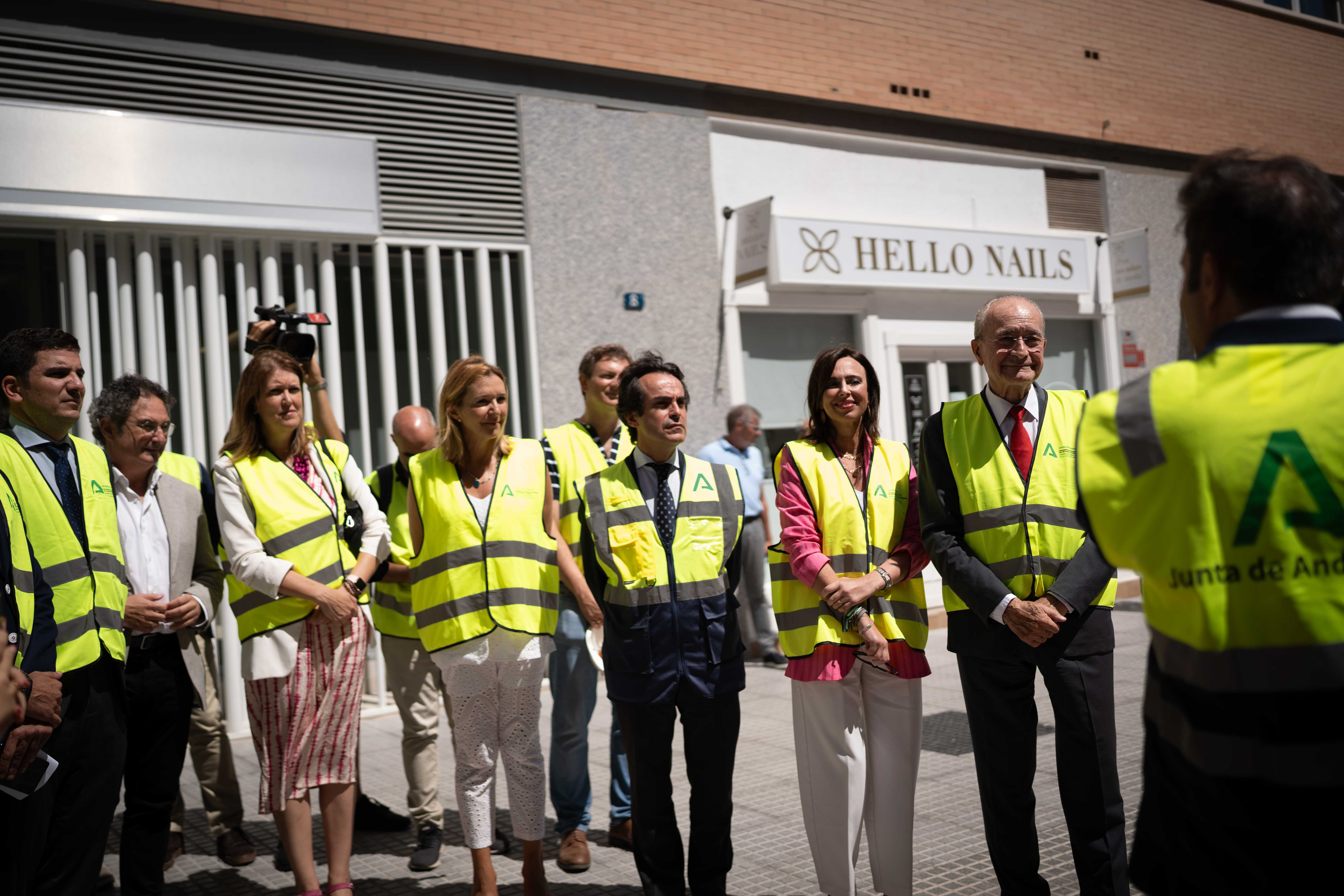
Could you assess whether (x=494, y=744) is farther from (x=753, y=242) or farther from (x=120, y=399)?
(x=753, y=242)

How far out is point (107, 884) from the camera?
4297 millimetres

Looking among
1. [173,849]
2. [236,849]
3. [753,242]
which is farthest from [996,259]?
[173,849]

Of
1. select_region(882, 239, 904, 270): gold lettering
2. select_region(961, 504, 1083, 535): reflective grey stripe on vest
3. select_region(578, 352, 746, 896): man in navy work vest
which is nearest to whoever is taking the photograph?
select_region(961, 504, 1083, 535): reflective grey stripe on vest

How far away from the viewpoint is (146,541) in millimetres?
3924

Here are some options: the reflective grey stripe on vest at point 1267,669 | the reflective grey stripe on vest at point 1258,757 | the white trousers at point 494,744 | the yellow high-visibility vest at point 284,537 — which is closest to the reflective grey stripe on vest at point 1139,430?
the reflective grey stripe on vest at point 1267,669

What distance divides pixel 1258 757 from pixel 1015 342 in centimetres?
185

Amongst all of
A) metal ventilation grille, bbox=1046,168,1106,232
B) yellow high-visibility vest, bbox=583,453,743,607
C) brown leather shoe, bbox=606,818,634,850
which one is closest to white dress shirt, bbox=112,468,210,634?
yellow high-visibility vest, bbox=583,453,743,607

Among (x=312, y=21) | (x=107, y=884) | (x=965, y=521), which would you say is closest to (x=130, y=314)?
(x=312, y=21)

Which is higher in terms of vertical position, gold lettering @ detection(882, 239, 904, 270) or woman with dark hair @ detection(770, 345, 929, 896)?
gold lettering @ detection(882, 239, 904, 270)

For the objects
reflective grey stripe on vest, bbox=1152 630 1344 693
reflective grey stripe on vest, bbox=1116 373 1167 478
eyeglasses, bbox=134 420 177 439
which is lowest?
reflective grey stripe on vest, bbox=1152 630 1344 693

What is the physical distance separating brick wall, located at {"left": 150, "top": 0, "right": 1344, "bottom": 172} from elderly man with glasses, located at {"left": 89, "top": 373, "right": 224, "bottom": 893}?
4494 mm

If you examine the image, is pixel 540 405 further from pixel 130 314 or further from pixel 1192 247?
pixel 1192 247

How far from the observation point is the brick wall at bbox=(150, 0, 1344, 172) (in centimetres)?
847

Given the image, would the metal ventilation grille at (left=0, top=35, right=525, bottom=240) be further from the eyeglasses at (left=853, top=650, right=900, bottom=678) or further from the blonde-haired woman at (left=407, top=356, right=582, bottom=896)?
the eyeglasses at (left=853, top=650, right=900, bottom=678)
